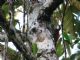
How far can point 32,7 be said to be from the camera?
180 centimetres

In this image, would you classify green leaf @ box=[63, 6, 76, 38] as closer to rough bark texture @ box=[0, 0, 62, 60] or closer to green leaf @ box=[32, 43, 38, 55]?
rough bark texture @ box=[0, 0, 62, 60]

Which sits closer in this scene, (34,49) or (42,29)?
(34,49)

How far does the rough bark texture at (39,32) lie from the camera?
4.84 feet

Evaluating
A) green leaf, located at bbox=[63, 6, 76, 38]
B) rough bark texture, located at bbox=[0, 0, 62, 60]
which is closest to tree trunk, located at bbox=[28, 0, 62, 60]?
rough bark texture, located at bbox=[0, 0, 62, 60]

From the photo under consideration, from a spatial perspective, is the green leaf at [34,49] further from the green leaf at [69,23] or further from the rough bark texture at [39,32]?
Answer: the green leaf at [69,23]

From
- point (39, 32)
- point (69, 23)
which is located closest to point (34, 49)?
point (39, 32)

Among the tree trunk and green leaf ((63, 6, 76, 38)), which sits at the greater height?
the tree trunk

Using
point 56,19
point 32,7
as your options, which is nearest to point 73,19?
point 56,19

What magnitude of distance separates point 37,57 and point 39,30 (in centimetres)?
20

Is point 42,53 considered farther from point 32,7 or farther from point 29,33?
point 32,7

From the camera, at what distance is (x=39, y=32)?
5.45ft

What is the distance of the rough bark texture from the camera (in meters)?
1.48

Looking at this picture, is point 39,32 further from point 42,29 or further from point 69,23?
point 69,23

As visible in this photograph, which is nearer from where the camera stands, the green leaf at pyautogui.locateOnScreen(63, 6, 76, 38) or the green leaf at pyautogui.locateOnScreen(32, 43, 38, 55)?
the green leaf at pyautogui.locateOnScreen(32, 43, 38, 55)
